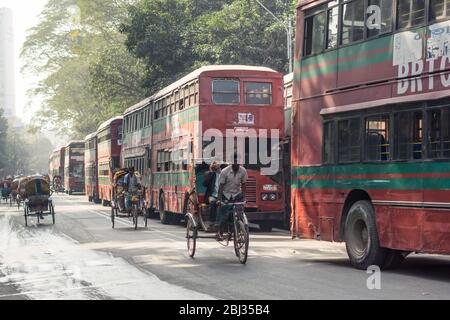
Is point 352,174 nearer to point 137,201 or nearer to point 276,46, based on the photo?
point 137,201

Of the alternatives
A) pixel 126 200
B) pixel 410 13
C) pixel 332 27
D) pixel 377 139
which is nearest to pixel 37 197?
pixel 126 200

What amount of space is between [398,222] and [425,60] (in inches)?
96.1

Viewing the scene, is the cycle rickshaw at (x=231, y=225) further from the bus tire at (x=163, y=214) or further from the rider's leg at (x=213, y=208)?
the bus tire at (x=163, y=214)

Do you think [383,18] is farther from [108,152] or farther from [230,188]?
[108,152]

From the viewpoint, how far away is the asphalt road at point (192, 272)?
10344 mm

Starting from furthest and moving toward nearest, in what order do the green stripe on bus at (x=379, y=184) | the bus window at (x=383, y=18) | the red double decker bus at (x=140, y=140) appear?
the red double decker bus at (x=140, y=140), the bus window at (x=383, y=18), the green stripe on bus at (x=379, y=184)

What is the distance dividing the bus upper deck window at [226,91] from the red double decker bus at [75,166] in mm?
47914

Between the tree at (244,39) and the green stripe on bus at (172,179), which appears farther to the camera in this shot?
the tree at (244,39)

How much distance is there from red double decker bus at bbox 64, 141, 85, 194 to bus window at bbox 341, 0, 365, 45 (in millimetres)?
57124

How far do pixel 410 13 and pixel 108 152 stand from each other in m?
31.0

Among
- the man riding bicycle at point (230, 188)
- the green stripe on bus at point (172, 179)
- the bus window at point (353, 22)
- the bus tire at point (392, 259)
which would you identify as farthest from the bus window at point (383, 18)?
the green stripe on bus at point (172, 179)

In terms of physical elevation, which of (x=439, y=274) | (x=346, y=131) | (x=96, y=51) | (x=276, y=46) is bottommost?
(x=439, y=274)

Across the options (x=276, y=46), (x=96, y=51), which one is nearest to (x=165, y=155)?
(x=276, y=46)
